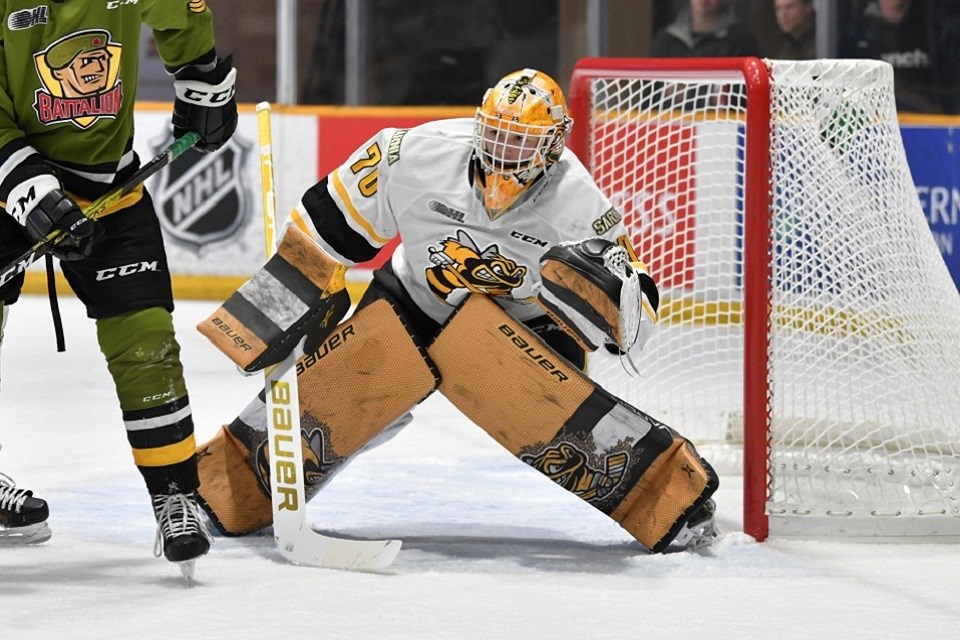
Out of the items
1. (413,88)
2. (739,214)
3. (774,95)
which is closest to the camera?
(774,95)

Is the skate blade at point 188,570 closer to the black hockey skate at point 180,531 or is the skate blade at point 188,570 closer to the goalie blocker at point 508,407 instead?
the black hockey skate at point 180,531

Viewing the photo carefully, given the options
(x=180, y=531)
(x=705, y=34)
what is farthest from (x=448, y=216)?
(x=705, y=34)

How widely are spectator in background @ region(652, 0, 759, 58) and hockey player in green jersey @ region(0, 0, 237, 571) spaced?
13.8 ft

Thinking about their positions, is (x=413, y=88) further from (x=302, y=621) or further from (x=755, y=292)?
(x=302, y=621)

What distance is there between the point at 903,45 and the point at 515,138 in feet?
12.9

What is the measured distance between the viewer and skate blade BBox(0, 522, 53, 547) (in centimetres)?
297

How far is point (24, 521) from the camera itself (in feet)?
9.78

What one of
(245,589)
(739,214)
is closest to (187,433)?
(245,589)

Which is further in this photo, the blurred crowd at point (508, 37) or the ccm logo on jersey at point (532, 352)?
the blurred crowd at point (508, 37)

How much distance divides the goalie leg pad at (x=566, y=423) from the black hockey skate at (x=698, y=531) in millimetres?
43

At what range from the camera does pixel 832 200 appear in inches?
133

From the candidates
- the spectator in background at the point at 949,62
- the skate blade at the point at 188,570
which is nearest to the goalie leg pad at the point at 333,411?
the skate blade at the point at 188,570

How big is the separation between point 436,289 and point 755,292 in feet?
1.90

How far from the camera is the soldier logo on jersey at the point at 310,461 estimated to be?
298 cm
